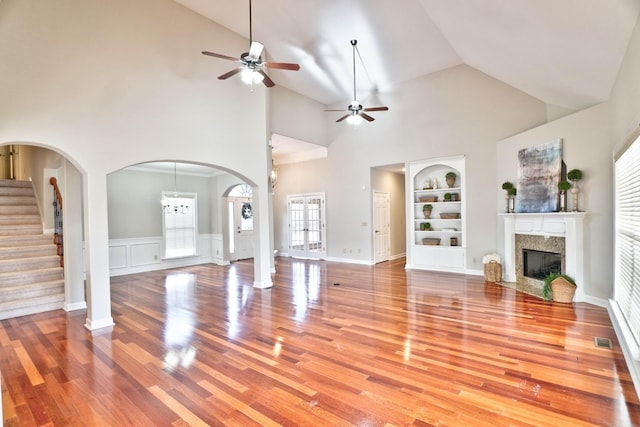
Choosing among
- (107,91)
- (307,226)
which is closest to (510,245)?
(307,226)

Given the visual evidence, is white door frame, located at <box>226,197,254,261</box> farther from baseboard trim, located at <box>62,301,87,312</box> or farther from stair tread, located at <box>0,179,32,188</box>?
baseboard trim, located at <box>62,301,87,312</box>

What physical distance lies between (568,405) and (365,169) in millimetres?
7215

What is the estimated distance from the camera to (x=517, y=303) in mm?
5098

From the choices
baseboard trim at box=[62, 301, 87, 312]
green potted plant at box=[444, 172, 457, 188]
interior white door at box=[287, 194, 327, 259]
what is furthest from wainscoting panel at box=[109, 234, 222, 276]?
green potted plant at box=[444, 172, 457, 188]

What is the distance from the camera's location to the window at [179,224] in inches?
356

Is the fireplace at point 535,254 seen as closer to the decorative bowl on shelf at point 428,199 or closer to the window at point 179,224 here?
the decorative bowl on shelf at point 428,199

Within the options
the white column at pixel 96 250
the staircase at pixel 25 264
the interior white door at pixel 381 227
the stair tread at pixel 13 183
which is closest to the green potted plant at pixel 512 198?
the interior white door at pixel 381 227

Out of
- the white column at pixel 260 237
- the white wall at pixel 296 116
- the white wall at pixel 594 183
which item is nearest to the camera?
the white wall at pixel 594 183

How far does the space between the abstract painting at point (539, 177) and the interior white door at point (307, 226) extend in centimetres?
539

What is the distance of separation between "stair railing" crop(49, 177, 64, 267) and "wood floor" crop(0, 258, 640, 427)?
1.26m

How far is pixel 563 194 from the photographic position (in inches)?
215

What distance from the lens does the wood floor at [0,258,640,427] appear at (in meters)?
2.42

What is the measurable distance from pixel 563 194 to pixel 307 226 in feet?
22.2

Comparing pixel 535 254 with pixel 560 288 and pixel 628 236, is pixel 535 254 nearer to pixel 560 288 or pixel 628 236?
pixel 560 288
